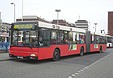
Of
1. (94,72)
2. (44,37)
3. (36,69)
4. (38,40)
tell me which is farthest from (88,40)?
(36,69)

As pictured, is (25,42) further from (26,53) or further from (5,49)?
(5,49)

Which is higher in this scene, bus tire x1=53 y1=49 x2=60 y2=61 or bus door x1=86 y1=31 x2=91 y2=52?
bus door x1=86 y1=31 x2=91 y2=52

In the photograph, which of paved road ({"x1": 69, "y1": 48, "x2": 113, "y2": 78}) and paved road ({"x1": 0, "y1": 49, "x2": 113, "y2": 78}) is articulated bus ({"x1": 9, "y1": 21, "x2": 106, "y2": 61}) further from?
paved road ({"x1": 69, "y1": 48, "x2": 113, "y2": 78})

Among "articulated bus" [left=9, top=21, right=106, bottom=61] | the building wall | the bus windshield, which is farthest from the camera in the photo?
the building wall

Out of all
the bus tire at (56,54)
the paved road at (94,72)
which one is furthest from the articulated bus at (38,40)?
the paved road at (94,72)

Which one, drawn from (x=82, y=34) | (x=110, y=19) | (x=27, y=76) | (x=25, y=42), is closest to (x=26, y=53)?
(x=25, y=42)

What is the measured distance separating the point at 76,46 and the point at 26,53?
7.68m

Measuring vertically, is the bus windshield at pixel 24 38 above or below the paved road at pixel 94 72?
above

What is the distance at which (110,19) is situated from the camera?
12250cm

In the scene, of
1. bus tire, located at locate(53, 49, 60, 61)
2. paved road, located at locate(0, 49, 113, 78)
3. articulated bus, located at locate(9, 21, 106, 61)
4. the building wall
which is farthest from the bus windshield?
the building wall

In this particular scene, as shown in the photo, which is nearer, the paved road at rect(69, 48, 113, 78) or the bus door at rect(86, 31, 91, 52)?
the paved road at rect(69, 48, 113, 78)

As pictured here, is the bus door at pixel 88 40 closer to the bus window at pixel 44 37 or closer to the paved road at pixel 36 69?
the bus window at pixel 44 37

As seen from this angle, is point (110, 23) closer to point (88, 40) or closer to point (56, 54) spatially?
point (88, 40)

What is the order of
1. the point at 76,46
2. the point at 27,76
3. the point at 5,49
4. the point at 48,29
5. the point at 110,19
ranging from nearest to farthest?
1. the point at 27,76
2. the point at 48,29
3. the point at 76,46
4. the point at 5,49
5. the point at 110,19
